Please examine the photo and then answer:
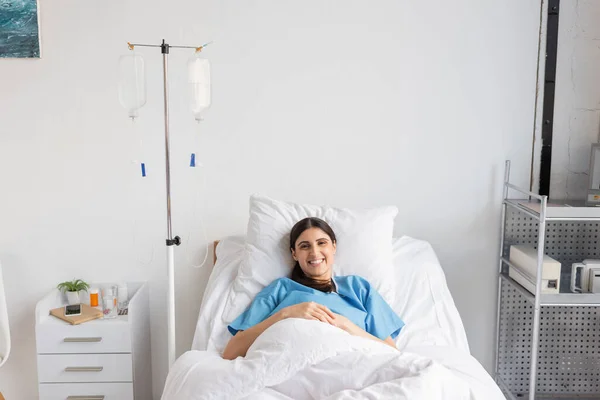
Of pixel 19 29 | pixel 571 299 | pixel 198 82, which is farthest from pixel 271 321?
pixel 19 29

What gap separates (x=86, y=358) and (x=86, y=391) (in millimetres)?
141

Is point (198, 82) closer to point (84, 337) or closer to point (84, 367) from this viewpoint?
point (84, 337)

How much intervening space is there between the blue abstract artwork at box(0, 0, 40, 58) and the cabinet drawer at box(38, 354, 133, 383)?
1.28 m

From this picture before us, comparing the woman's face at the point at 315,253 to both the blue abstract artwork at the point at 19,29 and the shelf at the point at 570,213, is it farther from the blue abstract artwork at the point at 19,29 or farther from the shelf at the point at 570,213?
the blue abstract artwork at the point at 19,29

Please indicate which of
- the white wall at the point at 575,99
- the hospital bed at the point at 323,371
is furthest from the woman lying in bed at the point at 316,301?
the white wall at the point at 575,99

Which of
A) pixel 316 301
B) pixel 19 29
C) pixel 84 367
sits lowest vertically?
pixel 84 367

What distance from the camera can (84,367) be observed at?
2393mm

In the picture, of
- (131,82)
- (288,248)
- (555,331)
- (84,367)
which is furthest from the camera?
(555,331)

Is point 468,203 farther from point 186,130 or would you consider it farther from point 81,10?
point 81,10

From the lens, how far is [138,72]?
2.02 metres

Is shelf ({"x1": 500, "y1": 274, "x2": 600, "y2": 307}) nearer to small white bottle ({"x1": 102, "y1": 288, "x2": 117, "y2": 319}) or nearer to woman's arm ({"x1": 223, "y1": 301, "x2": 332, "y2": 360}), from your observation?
woman's arm ({"x1": 223, "y1": 301, "x2": 332, "y2": 360})

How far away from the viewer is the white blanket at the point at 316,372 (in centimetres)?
152

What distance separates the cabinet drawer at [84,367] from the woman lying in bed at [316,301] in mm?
643

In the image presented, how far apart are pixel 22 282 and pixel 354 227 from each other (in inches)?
61.3
